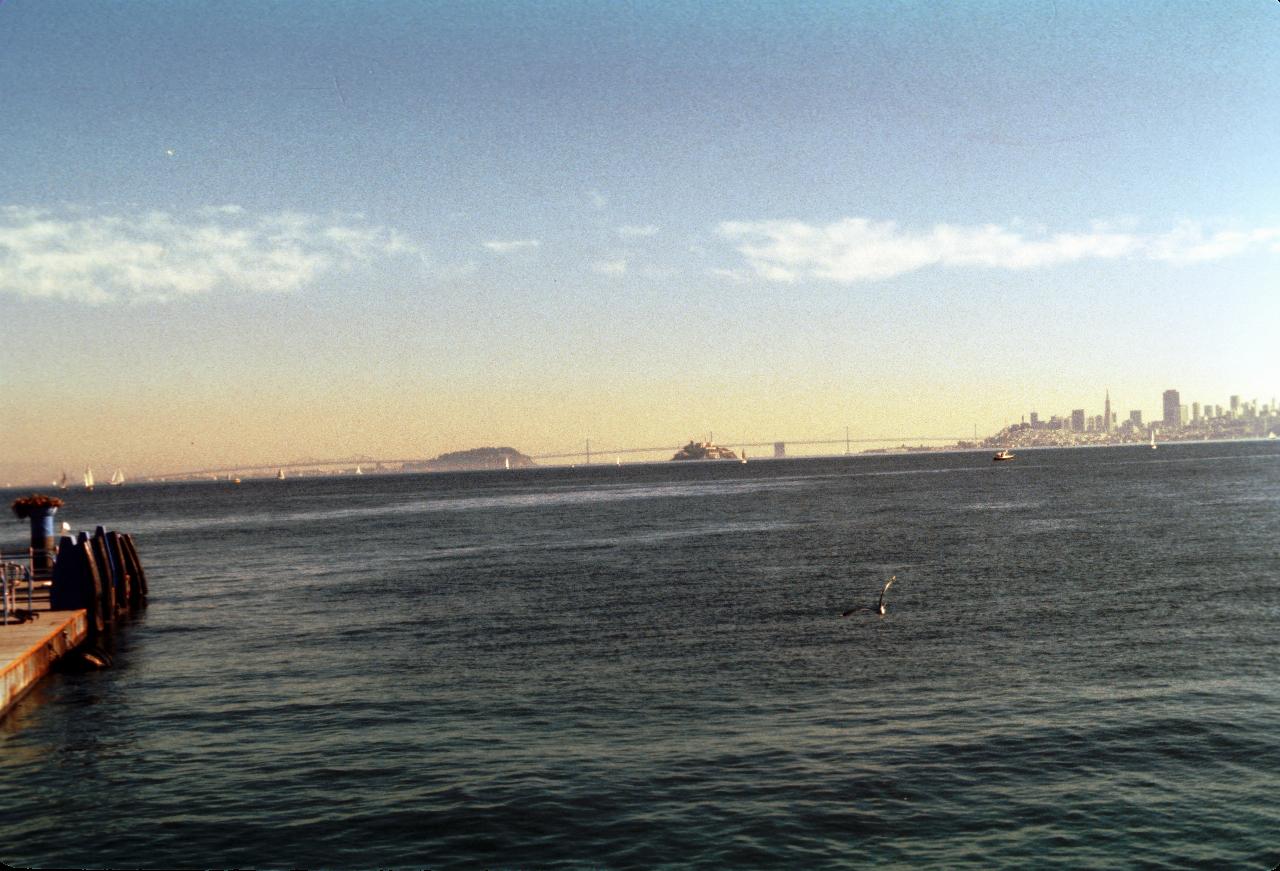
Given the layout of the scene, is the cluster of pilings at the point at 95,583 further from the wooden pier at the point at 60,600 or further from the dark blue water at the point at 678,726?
the dark blue water at the point at 678,726

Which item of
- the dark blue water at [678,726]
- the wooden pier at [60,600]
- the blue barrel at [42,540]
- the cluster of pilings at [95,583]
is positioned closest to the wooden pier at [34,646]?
the wooden pier at [60,600]

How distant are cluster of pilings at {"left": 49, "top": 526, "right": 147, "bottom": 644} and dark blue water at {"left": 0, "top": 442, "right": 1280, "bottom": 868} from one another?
2341 millimetres

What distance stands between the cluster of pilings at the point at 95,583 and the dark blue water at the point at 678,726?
92.2 inches

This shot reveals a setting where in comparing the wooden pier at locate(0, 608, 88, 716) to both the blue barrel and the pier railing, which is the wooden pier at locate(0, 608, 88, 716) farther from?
the blue barrel

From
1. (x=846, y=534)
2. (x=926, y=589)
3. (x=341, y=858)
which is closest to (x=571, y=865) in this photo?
(x=341, y=858)

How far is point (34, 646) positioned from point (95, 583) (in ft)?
36.1

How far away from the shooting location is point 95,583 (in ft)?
140

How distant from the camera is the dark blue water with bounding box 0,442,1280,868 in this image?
18812 mm

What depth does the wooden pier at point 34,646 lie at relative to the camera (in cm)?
2909

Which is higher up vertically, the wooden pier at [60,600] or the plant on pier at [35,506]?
the plant on pier at [35,506]

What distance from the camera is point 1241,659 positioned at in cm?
3250

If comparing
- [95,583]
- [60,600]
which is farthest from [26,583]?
[95,583]

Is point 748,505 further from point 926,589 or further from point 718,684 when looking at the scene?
point 718,684

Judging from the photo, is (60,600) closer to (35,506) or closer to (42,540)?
(35,506)
